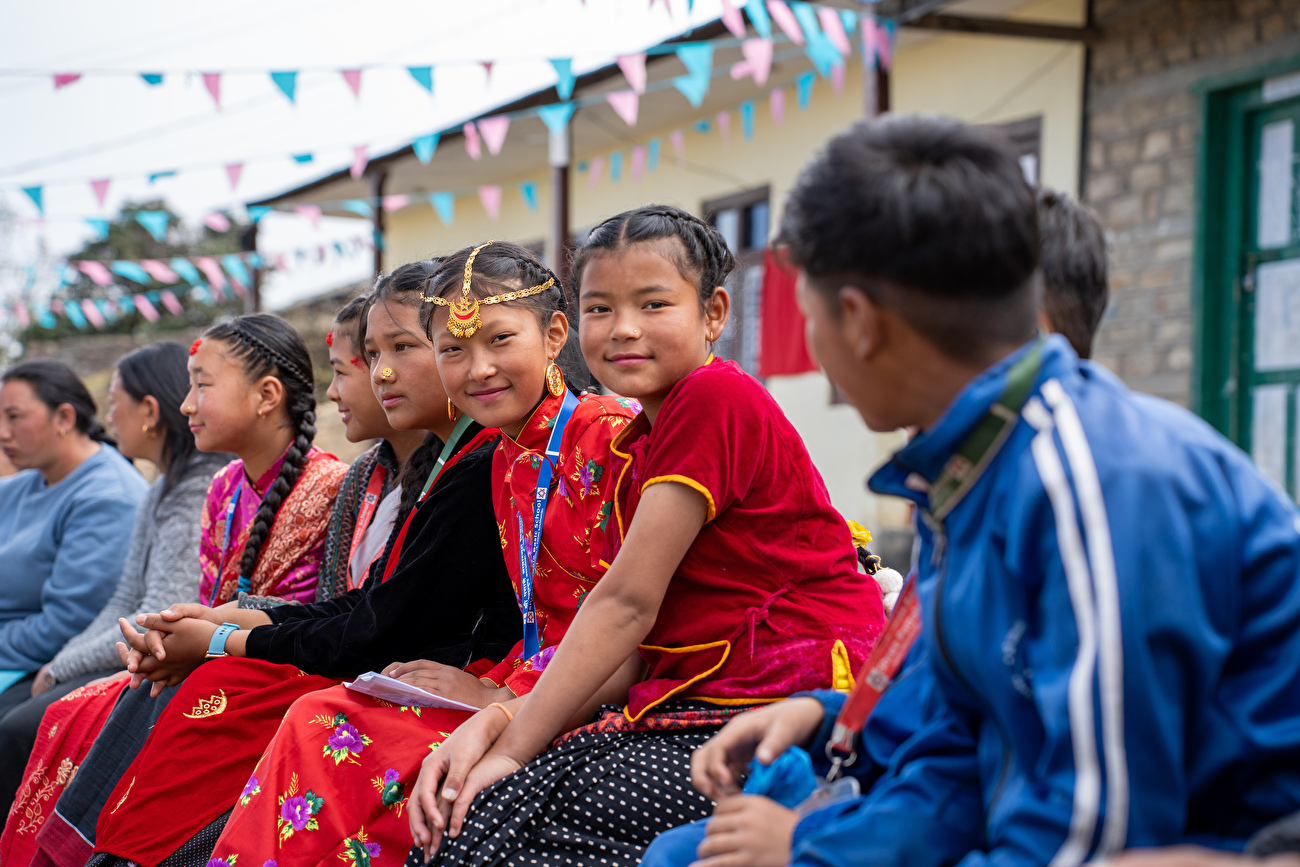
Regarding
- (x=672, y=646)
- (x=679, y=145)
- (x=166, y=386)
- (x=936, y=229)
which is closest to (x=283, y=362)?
(x=166, y=386)

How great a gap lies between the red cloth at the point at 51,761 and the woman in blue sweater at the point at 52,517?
26.6 inches

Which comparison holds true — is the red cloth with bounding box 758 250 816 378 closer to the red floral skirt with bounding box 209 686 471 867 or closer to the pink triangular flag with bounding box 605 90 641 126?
the pink triangular flag with bounding box 605 90 641 126

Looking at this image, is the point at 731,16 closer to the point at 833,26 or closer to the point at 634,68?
the point at 833,26

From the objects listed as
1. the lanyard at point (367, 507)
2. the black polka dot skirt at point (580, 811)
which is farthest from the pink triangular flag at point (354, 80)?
the black polka dot skirt at point (580, 811)

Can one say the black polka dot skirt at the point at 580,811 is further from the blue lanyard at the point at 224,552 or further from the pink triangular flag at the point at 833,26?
the pink triangular flag at the point at 833,26

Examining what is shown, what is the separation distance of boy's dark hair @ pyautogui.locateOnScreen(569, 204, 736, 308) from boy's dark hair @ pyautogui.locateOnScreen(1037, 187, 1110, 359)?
2.24ft

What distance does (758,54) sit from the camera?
21.4ft

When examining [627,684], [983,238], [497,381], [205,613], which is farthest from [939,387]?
[205,613]

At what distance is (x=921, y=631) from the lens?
1.42 m

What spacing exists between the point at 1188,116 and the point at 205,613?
589 cm

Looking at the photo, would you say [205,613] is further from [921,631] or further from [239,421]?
[921,631]

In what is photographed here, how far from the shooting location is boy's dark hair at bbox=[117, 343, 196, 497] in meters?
3.75

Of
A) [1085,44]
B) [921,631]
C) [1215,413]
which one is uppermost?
[1085,44]

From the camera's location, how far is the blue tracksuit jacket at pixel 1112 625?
942 mm
